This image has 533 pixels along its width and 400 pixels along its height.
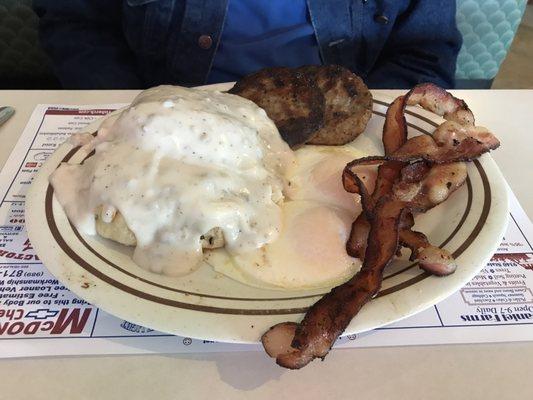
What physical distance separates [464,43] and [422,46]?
1.78ft

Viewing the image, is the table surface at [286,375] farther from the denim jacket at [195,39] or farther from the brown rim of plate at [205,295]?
the denim jacket at [195,39]

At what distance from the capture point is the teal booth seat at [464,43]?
2.30 metres

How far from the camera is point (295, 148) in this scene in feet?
4.49

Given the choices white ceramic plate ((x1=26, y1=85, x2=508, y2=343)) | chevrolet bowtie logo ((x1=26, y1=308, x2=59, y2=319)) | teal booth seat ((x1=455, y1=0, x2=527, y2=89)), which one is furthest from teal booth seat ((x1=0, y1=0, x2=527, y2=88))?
chevrolet bowtie logo ((x1=26, y1=308, x2=59, y2=319))

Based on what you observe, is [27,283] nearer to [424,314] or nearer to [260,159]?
[260,159]

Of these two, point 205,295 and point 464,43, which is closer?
point 205,295

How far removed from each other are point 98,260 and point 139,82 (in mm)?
1279

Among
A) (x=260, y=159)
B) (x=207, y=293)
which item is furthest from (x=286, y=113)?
(x=207, y=293)

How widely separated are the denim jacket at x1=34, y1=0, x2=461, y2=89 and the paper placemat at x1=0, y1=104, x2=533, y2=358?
0.97 metres

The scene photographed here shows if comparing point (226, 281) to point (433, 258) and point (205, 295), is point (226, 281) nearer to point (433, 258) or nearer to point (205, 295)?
point (205, 295)

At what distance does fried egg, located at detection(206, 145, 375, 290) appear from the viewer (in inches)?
39.6

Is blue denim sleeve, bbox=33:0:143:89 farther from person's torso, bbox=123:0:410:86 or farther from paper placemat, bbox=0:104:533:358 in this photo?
paper placemat, bbox=0:104:533:358

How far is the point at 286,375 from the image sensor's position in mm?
932

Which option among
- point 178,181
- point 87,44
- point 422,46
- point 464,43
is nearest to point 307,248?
point 178,181
